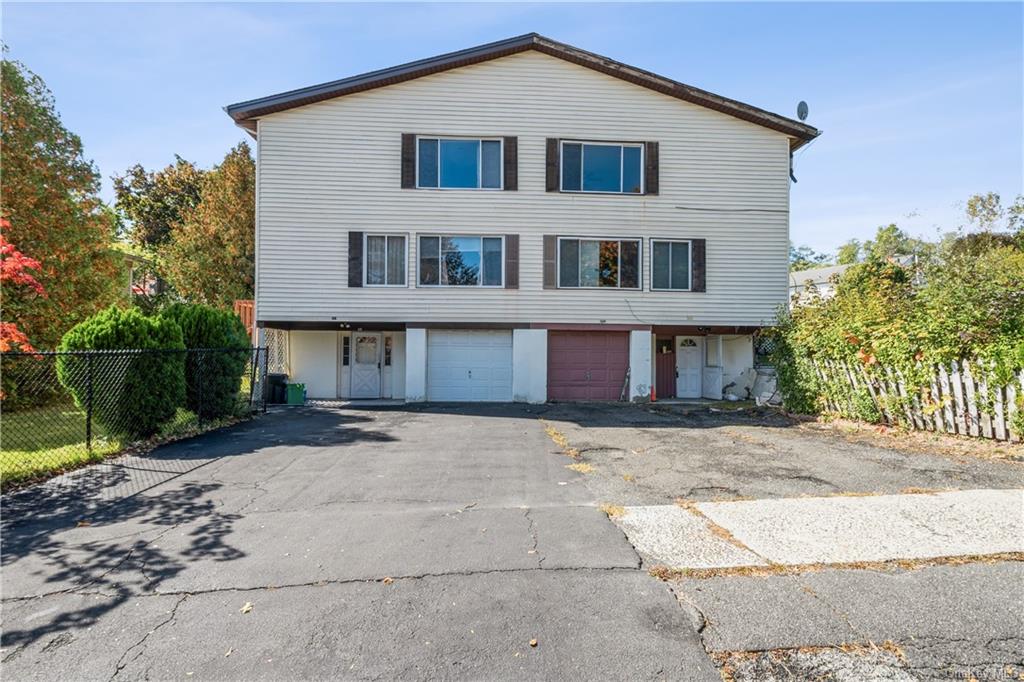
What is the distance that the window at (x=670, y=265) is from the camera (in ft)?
51.5

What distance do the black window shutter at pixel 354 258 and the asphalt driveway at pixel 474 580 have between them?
8.36 m

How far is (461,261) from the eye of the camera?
606 inches

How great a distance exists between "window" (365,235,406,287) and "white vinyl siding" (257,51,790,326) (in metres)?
0.26

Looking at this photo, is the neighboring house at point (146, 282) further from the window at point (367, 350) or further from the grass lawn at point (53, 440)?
the grass lawn at point (53, 440)

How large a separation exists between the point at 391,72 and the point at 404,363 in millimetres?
8290

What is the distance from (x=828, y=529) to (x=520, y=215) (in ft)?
39.7

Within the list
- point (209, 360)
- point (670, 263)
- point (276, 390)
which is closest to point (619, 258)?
point (670, 263)

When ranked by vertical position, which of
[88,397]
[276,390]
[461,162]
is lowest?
[276,390]

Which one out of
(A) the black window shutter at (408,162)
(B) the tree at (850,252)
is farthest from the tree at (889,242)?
(A) the black window shutter at (408,162)

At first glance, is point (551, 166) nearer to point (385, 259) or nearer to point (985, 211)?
point (385, 259)

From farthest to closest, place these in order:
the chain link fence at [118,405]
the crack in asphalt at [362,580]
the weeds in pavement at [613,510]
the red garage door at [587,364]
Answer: the red garage door at [587,364], the chain link fence at [118,405], the weeds in pavement at [613,510], the crack in asphalt at [362,580]

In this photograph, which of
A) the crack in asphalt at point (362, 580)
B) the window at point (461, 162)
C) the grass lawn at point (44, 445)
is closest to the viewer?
the crack in asphalt at point (362, 580)

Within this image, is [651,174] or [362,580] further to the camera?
[651,174]

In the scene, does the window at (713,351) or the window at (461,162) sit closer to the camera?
the window at (461,162)
